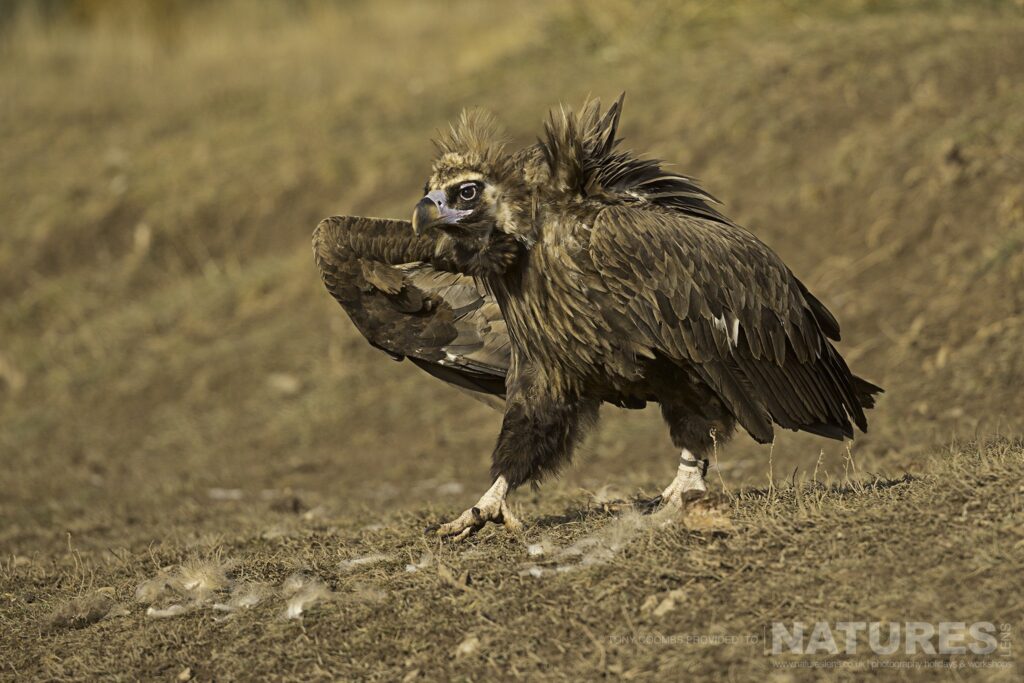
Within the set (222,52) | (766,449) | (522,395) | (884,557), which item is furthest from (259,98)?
(884,557)

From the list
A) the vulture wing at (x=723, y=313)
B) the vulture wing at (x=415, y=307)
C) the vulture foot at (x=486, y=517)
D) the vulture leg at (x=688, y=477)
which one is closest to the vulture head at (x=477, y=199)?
the vulture wing at (x=723, y=313)

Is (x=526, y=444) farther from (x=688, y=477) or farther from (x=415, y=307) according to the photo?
(x=415, y=307)

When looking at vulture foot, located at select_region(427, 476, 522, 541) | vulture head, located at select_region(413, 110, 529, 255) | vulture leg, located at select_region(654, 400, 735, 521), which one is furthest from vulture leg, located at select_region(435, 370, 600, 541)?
vulture head, located at select_region(413, 110, 529, 255)

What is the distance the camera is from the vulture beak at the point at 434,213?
571 centimetres

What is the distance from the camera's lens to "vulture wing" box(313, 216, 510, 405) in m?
6.82

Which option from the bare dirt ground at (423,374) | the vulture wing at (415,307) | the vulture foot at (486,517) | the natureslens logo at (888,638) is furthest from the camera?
the vulture wing at (415,307)

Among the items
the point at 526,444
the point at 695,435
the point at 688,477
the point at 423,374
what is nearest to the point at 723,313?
the point at 695,435

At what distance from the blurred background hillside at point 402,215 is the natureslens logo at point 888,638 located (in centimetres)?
286

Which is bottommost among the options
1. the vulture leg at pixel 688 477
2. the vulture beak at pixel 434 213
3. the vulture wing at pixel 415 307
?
the vulture leg at pixel 688 477

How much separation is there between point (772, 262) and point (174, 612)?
Answer: 9.65ft

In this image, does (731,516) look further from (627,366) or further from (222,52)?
(222,52)

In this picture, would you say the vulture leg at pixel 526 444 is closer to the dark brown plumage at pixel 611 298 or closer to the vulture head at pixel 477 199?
the dark brown plumage at pixel 611 298

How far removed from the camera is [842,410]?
6238 millimetres

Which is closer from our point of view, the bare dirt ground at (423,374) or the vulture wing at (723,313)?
the bare dirt ground at (423,374)
